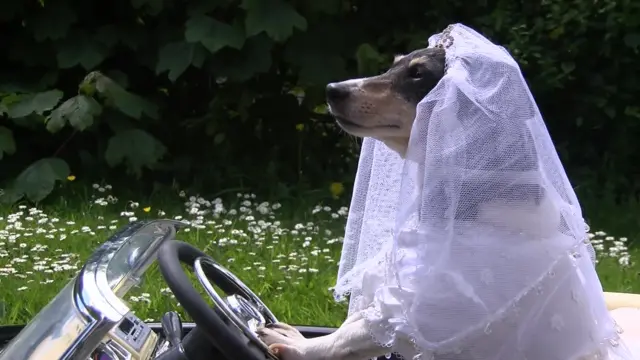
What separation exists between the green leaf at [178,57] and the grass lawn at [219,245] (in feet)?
2.18

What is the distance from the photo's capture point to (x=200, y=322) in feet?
4.43

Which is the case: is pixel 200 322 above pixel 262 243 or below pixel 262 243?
above

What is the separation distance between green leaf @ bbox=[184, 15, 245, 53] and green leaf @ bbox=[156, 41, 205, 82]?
57 millimetres

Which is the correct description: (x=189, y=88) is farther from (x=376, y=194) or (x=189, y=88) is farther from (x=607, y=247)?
(x=376, y=194)

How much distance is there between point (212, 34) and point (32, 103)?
1021 mm

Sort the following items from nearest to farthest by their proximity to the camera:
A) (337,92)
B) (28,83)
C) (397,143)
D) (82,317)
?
(82,317) < (397,143) < (337,92) < (28,83)

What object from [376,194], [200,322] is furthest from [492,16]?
[200,322]

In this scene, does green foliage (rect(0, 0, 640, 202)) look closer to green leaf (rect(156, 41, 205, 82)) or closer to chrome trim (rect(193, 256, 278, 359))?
green leaf (rect(156, 41, 205, 82))

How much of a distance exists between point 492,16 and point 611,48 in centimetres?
74

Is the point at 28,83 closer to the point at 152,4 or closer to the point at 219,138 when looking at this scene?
the point at 152,4

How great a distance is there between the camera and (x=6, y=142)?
4.70 meters

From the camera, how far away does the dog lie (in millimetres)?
1673

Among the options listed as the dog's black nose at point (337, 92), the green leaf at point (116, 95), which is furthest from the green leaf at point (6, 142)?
the dog's black nose at point (337, 92)

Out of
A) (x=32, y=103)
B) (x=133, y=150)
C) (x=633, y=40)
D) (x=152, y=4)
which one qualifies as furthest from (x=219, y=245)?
(x=633, y=40)
